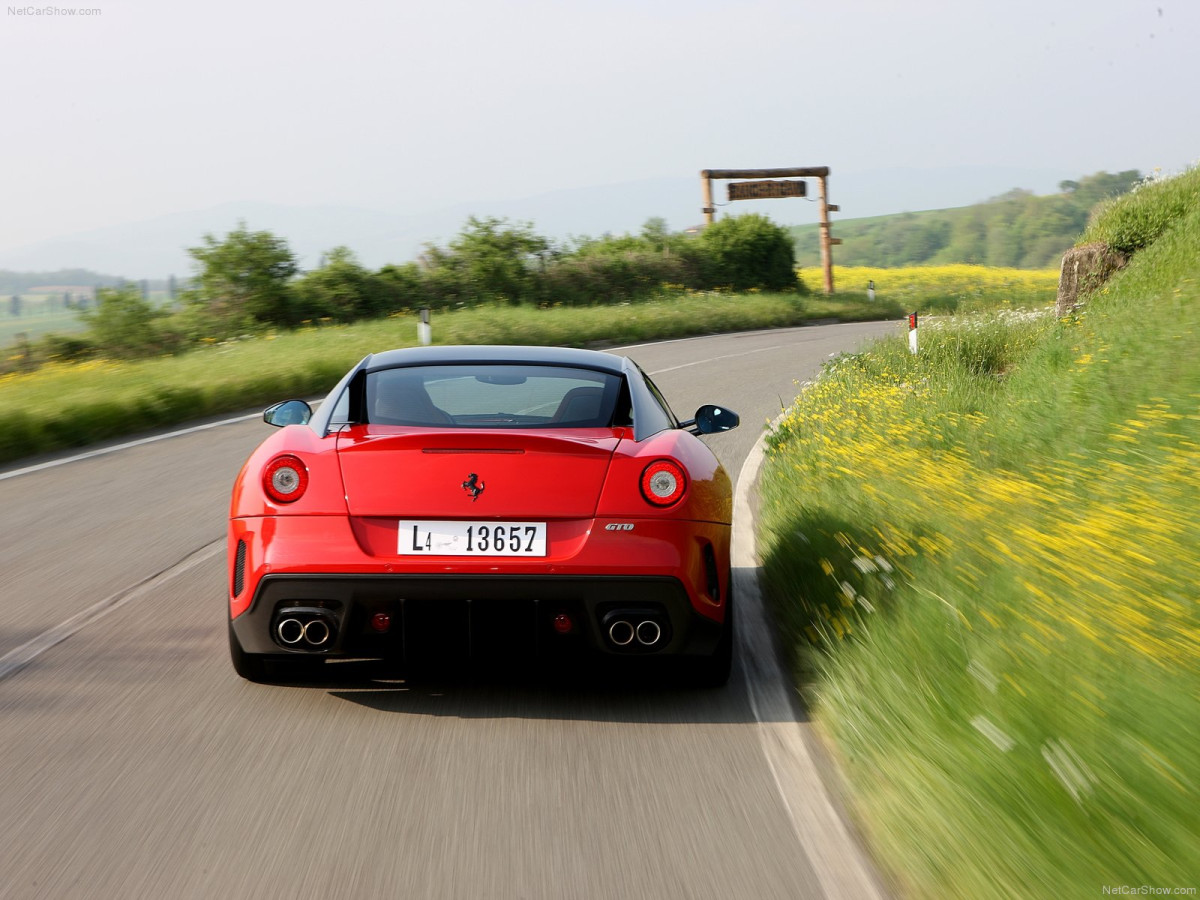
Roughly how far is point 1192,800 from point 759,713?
6.69ft

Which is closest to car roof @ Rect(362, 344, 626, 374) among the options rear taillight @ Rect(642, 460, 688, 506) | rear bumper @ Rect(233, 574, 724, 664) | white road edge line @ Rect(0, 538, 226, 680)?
rear taillight @ Rect(642, 460, 688, 506)

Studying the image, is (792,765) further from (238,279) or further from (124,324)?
(238,279)

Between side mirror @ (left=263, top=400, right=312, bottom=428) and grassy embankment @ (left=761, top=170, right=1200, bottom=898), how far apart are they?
7.58 ft

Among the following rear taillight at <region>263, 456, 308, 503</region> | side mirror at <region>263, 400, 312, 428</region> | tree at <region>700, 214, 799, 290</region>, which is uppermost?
side mirror at <region>263, 400, 312, 428</region>

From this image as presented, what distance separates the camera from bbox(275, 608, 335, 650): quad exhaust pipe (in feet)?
14.9

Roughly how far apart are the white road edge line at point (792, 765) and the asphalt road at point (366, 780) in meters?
0.01

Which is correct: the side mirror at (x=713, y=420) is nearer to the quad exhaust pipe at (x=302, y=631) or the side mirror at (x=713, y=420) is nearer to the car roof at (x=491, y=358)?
the car roof at (x=491, y=358)

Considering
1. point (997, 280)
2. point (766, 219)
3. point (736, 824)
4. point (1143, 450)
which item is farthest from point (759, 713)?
point (997, 280)

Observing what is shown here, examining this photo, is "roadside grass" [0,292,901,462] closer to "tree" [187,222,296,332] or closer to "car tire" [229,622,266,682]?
"tree" [187,222,296,332]

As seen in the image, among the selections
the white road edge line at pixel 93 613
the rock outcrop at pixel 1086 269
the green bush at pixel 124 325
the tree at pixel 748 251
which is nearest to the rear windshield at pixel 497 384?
the white road edge line at pixel 93 613

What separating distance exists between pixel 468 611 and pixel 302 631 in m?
0.60

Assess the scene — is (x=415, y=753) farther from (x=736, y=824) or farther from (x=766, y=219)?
(x=766, y=219)

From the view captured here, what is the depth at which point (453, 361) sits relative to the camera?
18.0 feet

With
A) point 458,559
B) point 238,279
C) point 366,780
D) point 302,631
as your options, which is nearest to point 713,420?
point 458,559
